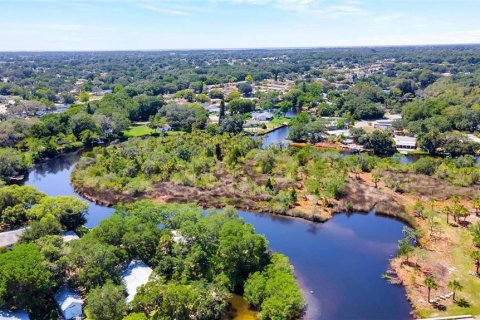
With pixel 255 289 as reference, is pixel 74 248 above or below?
above

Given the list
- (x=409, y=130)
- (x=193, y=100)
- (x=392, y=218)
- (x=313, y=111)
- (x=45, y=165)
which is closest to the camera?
→ (x=392, y=218)

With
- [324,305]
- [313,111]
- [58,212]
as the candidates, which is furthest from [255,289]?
[313,111]

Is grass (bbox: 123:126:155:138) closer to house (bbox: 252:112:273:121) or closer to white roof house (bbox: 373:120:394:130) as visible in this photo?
house (bbox: 252:112:273:121)

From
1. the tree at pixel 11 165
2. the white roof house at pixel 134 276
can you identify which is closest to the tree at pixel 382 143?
the white roof house at pixel 134 276

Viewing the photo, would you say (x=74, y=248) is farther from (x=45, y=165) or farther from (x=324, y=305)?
(x=45, y=165)

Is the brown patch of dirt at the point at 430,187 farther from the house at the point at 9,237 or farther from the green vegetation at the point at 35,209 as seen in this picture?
the house at the point at 9,237

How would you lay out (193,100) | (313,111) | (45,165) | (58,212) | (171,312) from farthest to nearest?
(193,100), (313,111), (45,165), (58,212), (171,312)
